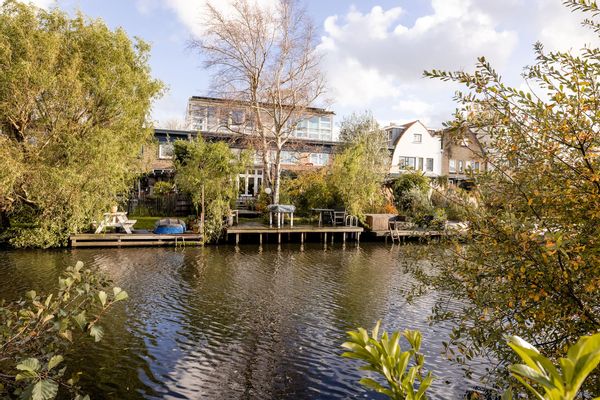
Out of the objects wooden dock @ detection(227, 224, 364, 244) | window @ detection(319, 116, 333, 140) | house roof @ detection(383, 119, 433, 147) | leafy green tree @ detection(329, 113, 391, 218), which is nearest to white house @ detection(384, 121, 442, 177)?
house roof @ detection(383, 119, 433, 147)

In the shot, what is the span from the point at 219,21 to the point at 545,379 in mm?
26555

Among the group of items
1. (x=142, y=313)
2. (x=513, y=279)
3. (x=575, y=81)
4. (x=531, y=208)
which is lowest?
(x=142, y=313)

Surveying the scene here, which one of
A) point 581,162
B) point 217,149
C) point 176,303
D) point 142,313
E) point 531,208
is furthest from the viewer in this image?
point 217,149

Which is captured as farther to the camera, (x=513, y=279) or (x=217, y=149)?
(x=217, y=149)

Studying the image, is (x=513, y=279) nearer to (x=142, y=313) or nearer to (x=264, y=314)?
(x=264, y=314)

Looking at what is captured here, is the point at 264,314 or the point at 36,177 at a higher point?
the point at 36,177

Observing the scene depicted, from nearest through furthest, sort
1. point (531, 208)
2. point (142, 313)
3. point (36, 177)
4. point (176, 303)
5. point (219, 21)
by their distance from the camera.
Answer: point (531, 208), point (142, 313), point (176, 303), point (36, 177), point (219, 21)

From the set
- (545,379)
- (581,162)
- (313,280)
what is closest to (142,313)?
(313,280)

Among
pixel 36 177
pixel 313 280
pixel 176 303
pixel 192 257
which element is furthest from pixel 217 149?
pixel 176 303

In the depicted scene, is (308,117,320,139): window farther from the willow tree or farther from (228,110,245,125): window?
the willow tree

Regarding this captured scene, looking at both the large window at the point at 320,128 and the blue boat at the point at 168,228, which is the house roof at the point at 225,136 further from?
the blue boat at the point at 168,228

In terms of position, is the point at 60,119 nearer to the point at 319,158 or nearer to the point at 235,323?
the point at 235,323

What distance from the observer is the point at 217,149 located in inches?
810

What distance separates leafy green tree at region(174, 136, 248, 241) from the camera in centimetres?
2055
